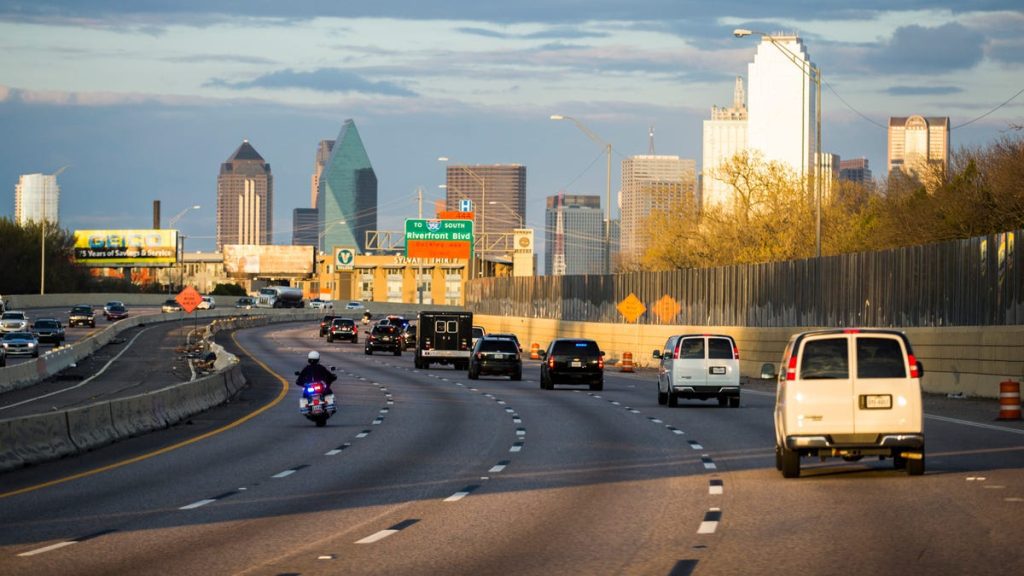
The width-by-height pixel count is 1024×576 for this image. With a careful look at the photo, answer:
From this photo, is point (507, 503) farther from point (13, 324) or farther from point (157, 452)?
point (13, 324)

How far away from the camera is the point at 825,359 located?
1980 centimetres

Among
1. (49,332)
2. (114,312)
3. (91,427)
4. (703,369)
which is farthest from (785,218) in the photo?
(91,427)

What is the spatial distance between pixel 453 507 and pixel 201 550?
13.0 feet

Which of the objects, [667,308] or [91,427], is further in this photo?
[667,308]

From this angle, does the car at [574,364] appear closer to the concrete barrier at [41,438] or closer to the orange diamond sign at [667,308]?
the orange diamond sign at [667,308]

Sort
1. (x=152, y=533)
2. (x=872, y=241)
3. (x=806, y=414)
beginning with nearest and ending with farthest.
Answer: (x=152, y=533)
(x=806, y=414)
(x=872, y=241)

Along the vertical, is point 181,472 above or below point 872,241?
below

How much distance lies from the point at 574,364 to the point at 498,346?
26.8 ft

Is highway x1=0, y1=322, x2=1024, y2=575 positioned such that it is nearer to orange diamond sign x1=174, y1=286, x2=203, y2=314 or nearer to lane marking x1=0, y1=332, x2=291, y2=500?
lane marking x1=0, y1=332, x2=291, y2=500

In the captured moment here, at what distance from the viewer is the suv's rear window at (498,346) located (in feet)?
183

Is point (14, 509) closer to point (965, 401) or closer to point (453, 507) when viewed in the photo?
point (453, 507)

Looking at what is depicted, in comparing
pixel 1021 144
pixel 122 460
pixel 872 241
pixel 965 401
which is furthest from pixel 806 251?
pixel 122 460

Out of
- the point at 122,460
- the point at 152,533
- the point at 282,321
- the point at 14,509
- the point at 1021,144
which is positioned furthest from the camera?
the point at 282,321

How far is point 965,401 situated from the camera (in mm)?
38719
